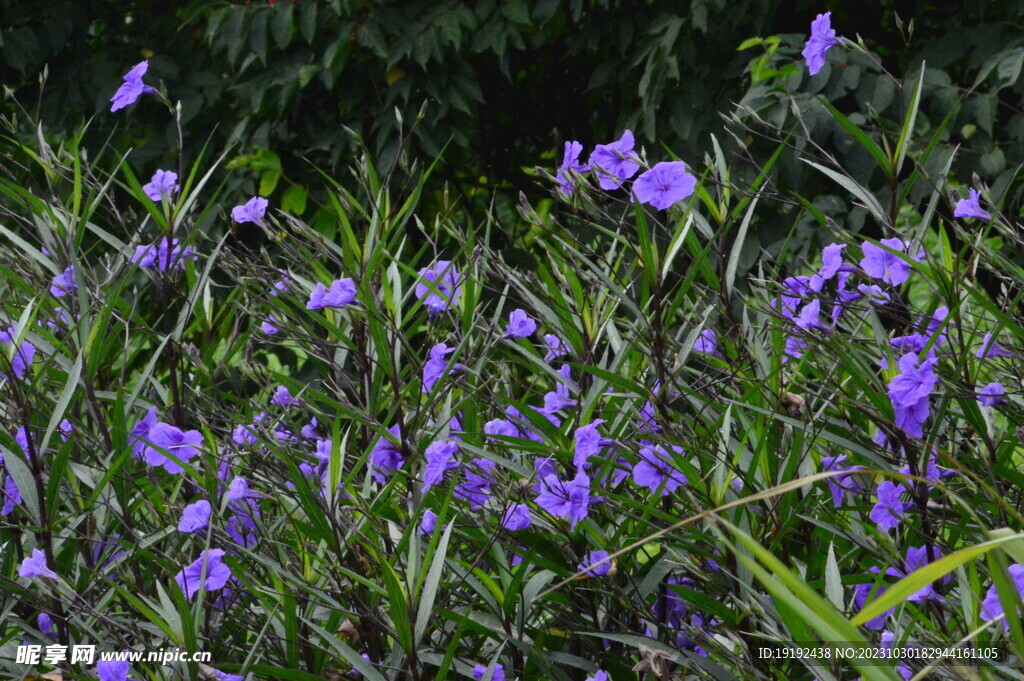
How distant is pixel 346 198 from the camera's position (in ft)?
5.67

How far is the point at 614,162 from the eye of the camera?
150 cm

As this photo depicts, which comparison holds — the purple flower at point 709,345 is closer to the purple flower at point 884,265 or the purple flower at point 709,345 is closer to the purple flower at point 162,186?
the purple flower at point 884,265

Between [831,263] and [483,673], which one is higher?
[831,263]

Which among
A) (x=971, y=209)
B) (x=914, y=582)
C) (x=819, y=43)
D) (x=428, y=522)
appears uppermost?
(x=819, y=43)

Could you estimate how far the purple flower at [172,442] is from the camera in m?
1.37

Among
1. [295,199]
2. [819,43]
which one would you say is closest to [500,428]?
[819,43]

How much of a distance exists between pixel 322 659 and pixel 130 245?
0.80m

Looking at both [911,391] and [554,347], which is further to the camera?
[554,347]

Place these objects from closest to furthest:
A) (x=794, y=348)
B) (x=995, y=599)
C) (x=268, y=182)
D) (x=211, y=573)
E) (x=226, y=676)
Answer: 1. (x=995, y=599)
2. (x=226, y=676)
3. (x=211, y=573)
4. (x=794, y=348)
5. (x=268, y=182)

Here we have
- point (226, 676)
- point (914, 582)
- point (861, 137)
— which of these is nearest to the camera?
point (914, 582)

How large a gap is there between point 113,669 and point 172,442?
0.36 m

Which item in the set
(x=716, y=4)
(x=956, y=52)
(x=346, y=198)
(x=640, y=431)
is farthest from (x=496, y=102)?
(x=640, y=431)

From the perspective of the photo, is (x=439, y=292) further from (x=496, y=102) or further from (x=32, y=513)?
(x=496, y=102)

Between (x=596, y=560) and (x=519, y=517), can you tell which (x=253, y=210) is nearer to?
(x=519, y=517)
